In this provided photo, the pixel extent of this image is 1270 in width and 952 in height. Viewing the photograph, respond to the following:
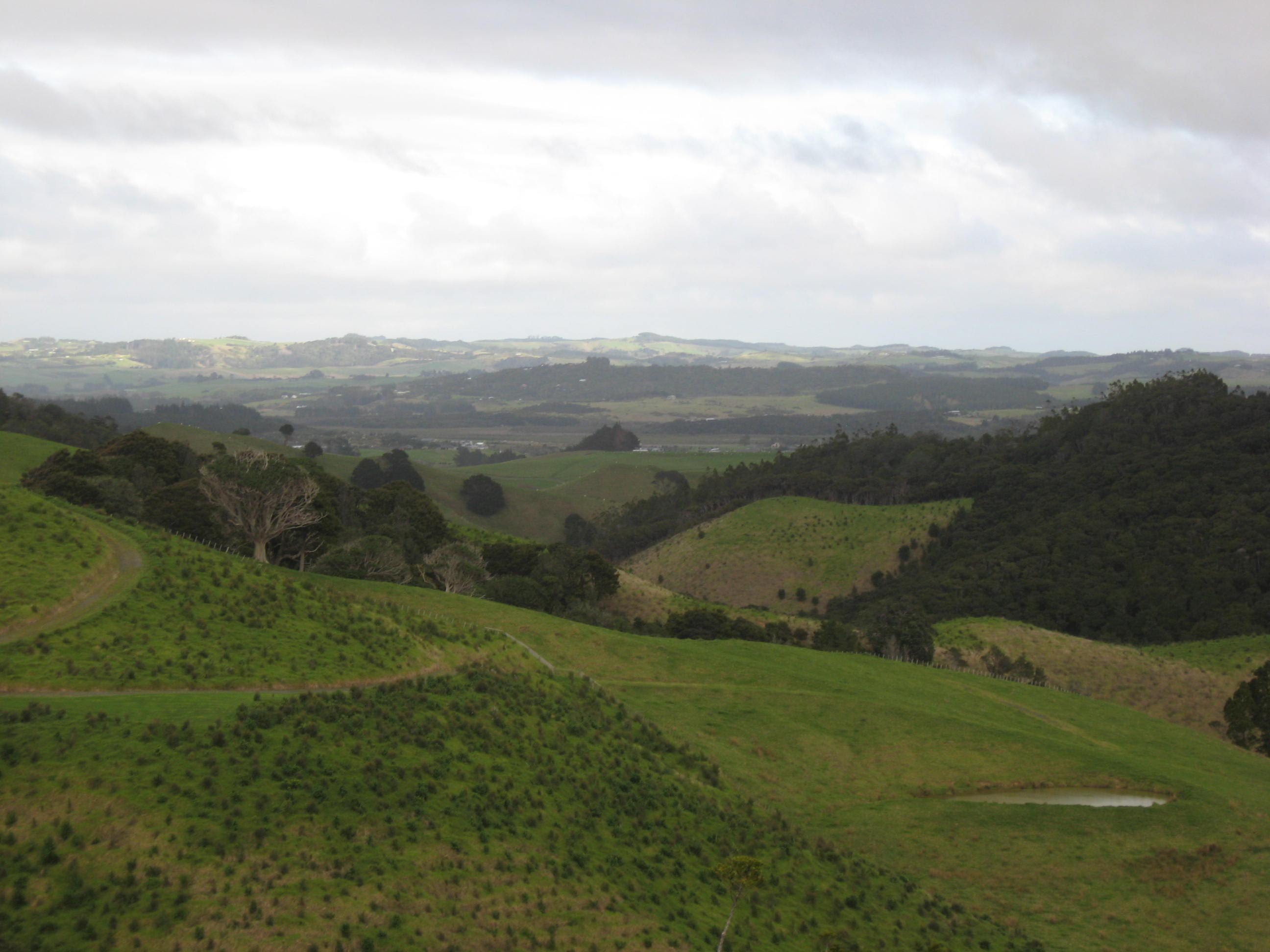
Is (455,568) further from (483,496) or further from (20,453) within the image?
(483,496)

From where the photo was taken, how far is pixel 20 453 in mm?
80062

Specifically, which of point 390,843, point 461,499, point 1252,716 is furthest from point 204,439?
point 390,843

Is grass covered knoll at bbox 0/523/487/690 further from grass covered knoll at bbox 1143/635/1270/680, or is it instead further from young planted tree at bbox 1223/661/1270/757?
grass covered knoll at bbox 1143/635/1270/680

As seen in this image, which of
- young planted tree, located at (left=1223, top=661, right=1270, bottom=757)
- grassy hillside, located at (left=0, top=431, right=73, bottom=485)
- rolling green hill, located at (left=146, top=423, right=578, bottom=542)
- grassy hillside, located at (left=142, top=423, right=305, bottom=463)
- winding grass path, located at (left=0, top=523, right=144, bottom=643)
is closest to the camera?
winding grass path, located at (left=0, top=523, right=144, bottom=643)

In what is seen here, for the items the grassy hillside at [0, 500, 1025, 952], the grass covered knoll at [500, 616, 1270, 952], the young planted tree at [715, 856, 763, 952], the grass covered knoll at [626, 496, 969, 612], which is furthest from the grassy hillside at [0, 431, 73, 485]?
the grass covered knoll at [626, 496, 969, 612]

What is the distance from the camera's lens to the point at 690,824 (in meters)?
27.1

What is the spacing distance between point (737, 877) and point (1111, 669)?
173 ft

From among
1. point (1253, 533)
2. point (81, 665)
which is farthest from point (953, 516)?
point (81, 665)

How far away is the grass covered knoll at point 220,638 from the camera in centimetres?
2669

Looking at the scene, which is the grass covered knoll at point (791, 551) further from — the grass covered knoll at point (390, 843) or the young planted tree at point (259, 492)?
the grass covered knoll at point (390, 843)

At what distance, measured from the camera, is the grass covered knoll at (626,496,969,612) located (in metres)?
112

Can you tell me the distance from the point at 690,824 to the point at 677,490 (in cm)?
13634

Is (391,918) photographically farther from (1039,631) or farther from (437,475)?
(437,475)

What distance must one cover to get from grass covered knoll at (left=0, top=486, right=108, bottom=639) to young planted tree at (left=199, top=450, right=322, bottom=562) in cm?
894
